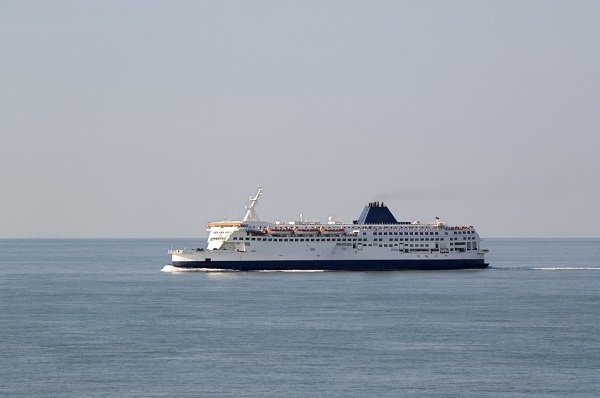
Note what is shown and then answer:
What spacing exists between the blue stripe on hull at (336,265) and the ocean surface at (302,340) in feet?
35.8

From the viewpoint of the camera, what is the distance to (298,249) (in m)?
108

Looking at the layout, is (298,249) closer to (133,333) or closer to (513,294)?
(513,294)

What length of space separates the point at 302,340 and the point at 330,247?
5267 cm

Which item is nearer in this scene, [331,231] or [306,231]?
[306,231]

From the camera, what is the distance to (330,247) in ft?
356

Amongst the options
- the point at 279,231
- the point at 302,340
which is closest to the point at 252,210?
the point at 279,231

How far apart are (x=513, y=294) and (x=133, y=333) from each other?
35968 millimetres

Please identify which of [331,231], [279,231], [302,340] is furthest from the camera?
[331,231]

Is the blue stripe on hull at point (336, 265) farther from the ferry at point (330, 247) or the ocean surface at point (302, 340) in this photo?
the ocean surface at point (302, 340)

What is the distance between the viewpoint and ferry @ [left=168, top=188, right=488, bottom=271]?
349ft

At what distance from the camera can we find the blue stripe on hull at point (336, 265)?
106062 millimetres

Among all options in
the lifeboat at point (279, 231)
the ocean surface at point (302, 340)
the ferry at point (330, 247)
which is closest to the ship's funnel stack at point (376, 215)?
the ferry at point (330, 247)

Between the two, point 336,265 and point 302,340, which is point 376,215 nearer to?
point 336,265

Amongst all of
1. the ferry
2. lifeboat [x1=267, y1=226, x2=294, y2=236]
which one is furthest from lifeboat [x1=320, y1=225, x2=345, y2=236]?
lifeboat [x1=267, y1=226, x2=294, y2=236]
